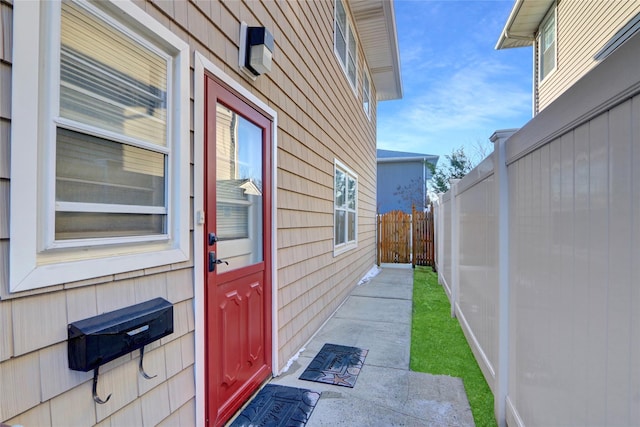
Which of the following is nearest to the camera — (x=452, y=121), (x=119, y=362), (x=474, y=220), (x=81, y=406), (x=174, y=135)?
(x=81, y=406)

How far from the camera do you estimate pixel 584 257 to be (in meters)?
1.18

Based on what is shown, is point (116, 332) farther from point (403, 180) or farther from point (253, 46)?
point (403, 180)

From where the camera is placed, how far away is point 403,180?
636 inches

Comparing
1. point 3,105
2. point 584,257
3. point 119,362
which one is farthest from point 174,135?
point 584,257

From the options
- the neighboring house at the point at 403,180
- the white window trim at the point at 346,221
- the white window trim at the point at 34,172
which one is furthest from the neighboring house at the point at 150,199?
the neighboring house at the point at 403,180

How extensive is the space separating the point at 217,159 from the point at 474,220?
7.97 ft

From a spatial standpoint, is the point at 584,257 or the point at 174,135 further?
the point at 174,135

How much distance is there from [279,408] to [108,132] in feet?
6.65

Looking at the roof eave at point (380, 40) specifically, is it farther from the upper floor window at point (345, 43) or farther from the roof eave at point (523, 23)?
the roof eave at point (523, 23)

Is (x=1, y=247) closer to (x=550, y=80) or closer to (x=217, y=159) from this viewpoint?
(x=217, y=159)

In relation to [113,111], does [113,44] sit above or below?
above

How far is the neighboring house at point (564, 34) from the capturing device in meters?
5.52

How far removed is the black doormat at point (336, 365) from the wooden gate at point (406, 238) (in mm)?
6225

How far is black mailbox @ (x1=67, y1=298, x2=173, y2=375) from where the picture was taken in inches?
47.3
